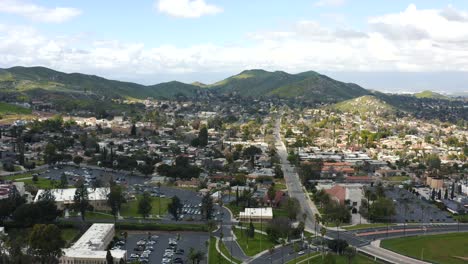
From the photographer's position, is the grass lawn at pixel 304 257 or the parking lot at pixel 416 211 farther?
the parking lot at pixel 416 211

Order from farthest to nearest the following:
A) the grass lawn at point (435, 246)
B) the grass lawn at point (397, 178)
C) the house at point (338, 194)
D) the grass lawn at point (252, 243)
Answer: the grass lawn at point (397, 178)
the house at point (338, 194)
the grass lawn at point (252, 243)
the grass lawn at point (435, 246)

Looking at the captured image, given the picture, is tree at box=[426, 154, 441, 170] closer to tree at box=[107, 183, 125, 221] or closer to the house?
the house

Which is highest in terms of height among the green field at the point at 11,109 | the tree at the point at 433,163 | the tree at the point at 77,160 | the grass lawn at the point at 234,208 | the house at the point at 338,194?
the green field at the point at 11,109

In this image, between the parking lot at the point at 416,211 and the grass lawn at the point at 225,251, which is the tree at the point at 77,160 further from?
the parking lot at the point at 416,211

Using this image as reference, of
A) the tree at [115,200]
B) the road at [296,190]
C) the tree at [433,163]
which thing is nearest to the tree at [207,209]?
the tree at [115,200]

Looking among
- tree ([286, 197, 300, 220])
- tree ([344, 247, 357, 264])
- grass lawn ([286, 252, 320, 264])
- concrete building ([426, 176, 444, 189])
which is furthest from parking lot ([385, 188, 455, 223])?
tree ([344, 247, 357, 264])

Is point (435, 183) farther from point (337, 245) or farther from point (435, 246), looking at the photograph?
point (337, 245)

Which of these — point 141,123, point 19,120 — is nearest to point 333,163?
point 141,123
